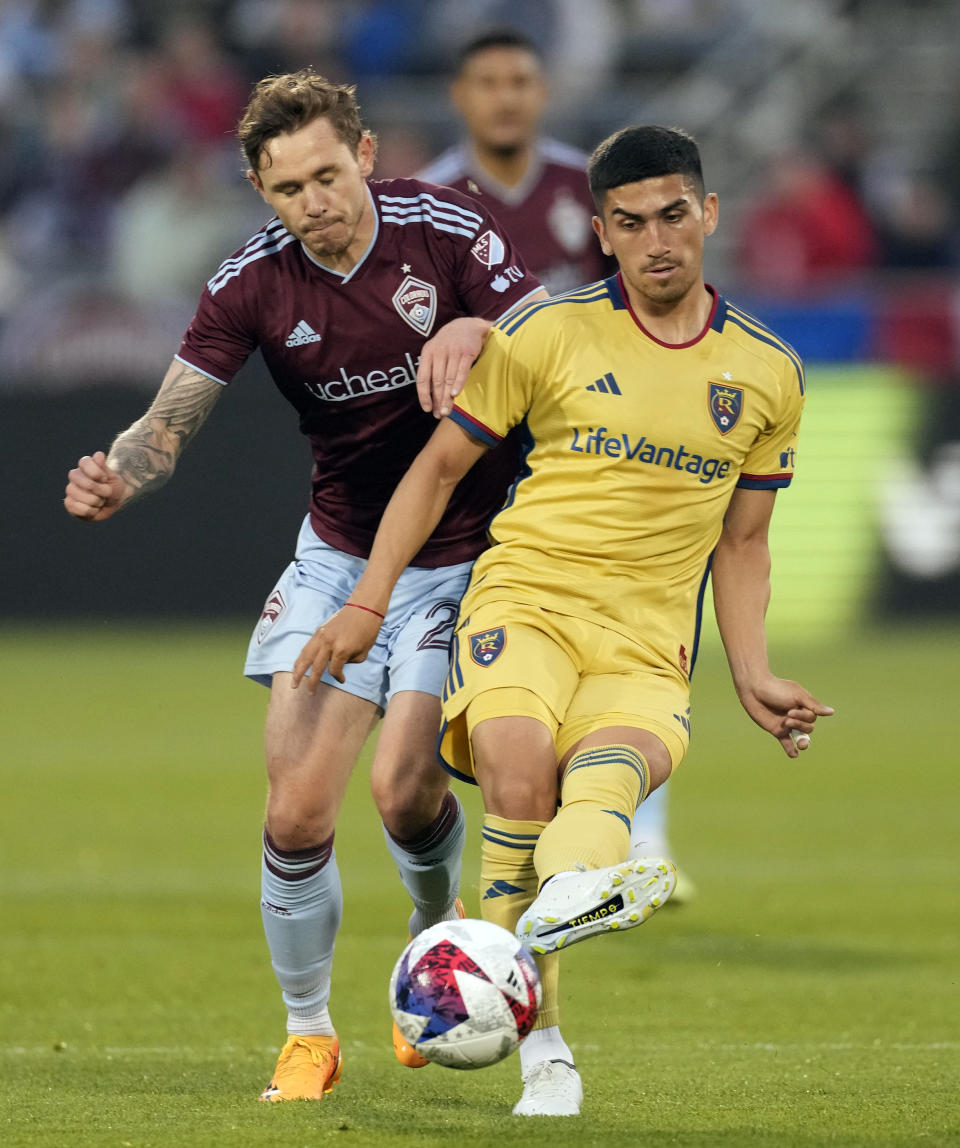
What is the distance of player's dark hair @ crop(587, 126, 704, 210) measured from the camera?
15.6 feet

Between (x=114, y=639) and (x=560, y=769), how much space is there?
40.6ft

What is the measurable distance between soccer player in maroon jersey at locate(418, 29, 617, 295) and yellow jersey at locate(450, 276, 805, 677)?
2712mm

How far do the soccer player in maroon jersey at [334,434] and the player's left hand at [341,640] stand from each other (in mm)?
368

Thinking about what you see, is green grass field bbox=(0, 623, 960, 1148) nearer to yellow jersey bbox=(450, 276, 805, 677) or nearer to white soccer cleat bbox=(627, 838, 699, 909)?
white soccer cleat bbox=(627, 838, 699, 909)

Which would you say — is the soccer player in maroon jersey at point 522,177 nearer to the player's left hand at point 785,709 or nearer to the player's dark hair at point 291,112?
the player's dark hair at point 291,112

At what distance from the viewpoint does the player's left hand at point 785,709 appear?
487cm

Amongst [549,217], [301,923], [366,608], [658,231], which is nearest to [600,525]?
[366,608]

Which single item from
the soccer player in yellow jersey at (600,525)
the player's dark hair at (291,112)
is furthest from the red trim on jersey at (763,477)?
the player's dark hair at (291,112)

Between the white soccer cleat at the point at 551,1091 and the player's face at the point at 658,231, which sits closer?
the white soccer cleat at the point at 551,1091

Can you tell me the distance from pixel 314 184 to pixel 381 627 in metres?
1.14

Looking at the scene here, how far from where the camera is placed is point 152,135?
59.8 ft

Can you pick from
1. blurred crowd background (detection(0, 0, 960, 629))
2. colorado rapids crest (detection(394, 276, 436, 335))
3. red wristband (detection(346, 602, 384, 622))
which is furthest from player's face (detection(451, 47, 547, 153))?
blurred crowd background (detection(0, 0, 960, 629))

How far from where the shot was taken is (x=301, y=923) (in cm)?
531

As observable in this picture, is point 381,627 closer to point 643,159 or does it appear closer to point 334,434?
point 334,434
